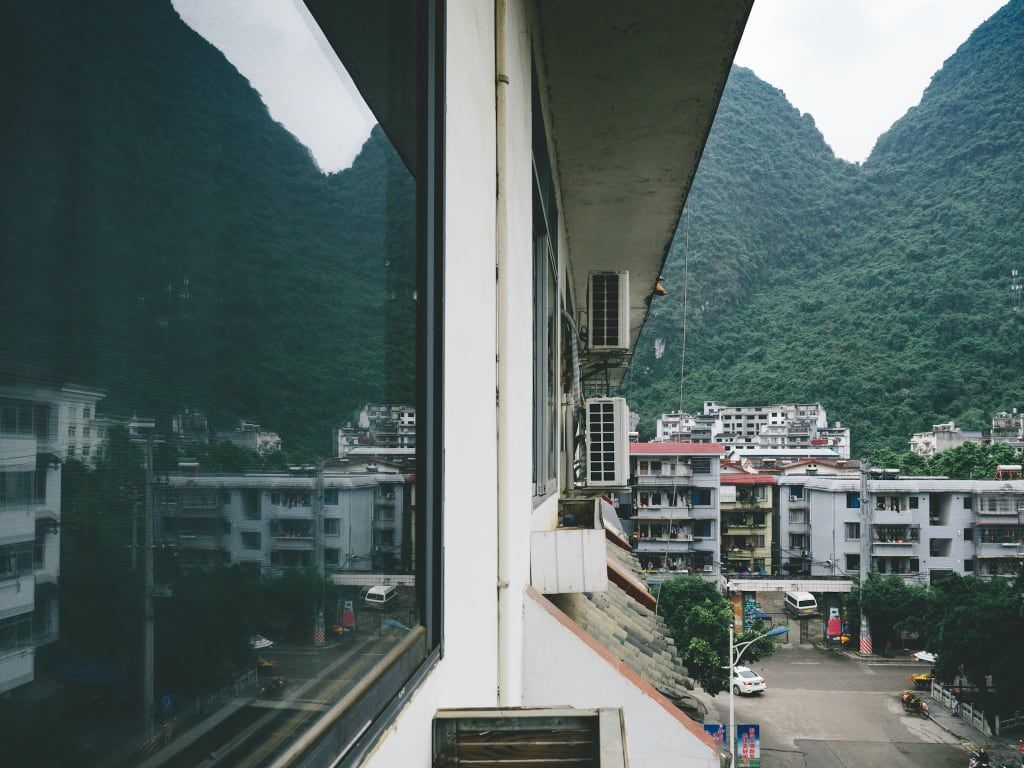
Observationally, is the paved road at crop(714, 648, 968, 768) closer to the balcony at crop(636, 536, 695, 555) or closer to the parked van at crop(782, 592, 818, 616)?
the parked van at crop(782, 592, 818, 616)

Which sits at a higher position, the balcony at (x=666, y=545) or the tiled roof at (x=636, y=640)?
the tiled roof at (x=636, y=640)

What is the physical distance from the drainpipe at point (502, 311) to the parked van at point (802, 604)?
1414 inches

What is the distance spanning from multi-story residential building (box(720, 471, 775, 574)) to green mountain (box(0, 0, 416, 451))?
39935mm

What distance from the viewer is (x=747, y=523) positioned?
3891cm

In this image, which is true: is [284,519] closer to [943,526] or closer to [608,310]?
[608,310]

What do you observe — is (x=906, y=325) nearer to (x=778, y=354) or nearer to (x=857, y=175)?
(x=778, y=354)

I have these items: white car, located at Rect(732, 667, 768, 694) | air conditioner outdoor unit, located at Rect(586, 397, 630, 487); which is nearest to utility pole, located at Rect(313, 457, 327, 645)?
air conditioner outdoor unit, located at Rect(586, 397, 630, 487)

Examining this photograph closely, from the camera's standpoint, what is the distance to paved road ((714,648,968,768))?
21625 millimetres

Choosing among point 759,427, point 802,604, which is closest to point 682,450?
point 802,604

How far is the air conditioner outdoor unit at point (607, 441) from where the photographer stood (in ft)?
25.1

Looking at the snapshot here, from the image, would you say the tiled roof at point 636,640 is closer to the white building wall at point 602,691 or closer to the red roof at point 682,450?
the white building wall at point 602,691

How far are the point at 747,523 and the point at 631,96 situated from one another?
3736cm

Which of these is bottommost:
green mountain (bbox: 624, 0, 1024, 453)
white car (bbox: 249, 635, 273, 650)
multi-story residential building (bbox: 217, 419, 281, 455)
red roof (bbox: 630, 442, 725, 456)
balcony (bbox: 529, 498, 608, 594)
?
red roof (bbox: 630, 442, 725, 456)

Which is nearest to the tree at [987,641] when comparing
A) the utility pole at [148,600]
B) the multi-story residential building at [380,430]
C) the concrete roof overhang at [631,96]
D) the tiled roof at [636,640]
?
the concrete roof overhang at [631,96]
